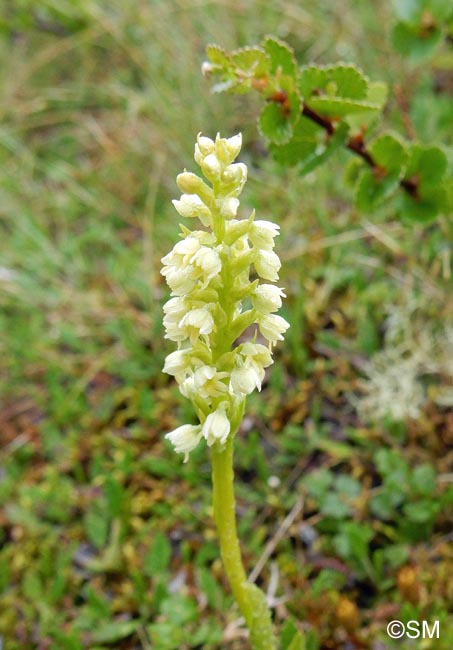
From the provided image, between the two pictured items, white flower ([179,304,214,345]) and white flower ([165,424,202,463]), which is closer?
white flower ([179,304,214,345])

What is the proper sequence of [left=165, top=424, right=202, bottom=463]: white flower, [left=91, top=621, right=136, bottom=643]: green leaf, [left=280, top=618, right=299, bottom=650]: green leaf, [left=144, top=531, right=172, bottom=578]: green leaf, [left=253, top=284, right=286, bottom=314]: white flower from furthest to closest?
[left=144, top=531, right=172, bottom=578]: green leaf → [left=91, top=621, right=136, bottom=643]: green leaf → [left=280, top=618, right=299, bottom=650]: green leaf → [left=165, top=424, right=202, bottom=463]: white flower → [left=253, top=284, right=286, bottom=314]: white flower

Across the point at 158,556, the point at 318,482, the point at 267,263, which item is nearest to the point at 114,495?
the point at 158,556

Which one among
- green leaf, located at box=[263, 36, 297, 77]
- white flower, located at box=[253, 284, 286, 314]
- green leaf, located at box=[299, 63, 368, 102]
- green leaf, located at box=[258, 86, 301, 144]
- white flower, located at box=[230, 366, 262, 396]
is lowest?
white flower, located at box=[230, 366, 262, 396]

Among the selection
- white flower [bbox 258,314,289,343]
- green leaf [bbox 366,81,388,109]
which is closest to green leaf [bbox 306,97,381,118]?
green leaf [bbox 366,81,388,109]

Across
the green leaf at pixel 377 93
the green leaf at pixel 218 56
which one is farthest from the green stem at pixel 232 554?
the green leaf at pixel 377 93

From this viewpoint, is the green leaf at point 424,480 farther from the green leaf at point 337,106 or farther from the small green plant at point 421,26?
the small green plant at point 421,26

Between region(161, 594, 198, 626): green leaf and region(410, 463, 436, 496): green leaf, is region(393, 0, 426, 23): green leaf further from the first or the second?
region(161, 594, 198, 626): green leaf

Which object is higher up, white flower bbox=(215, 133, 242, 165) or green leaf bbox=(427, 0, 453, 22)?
green leaf bbox=(427, 0, 453, 22)
